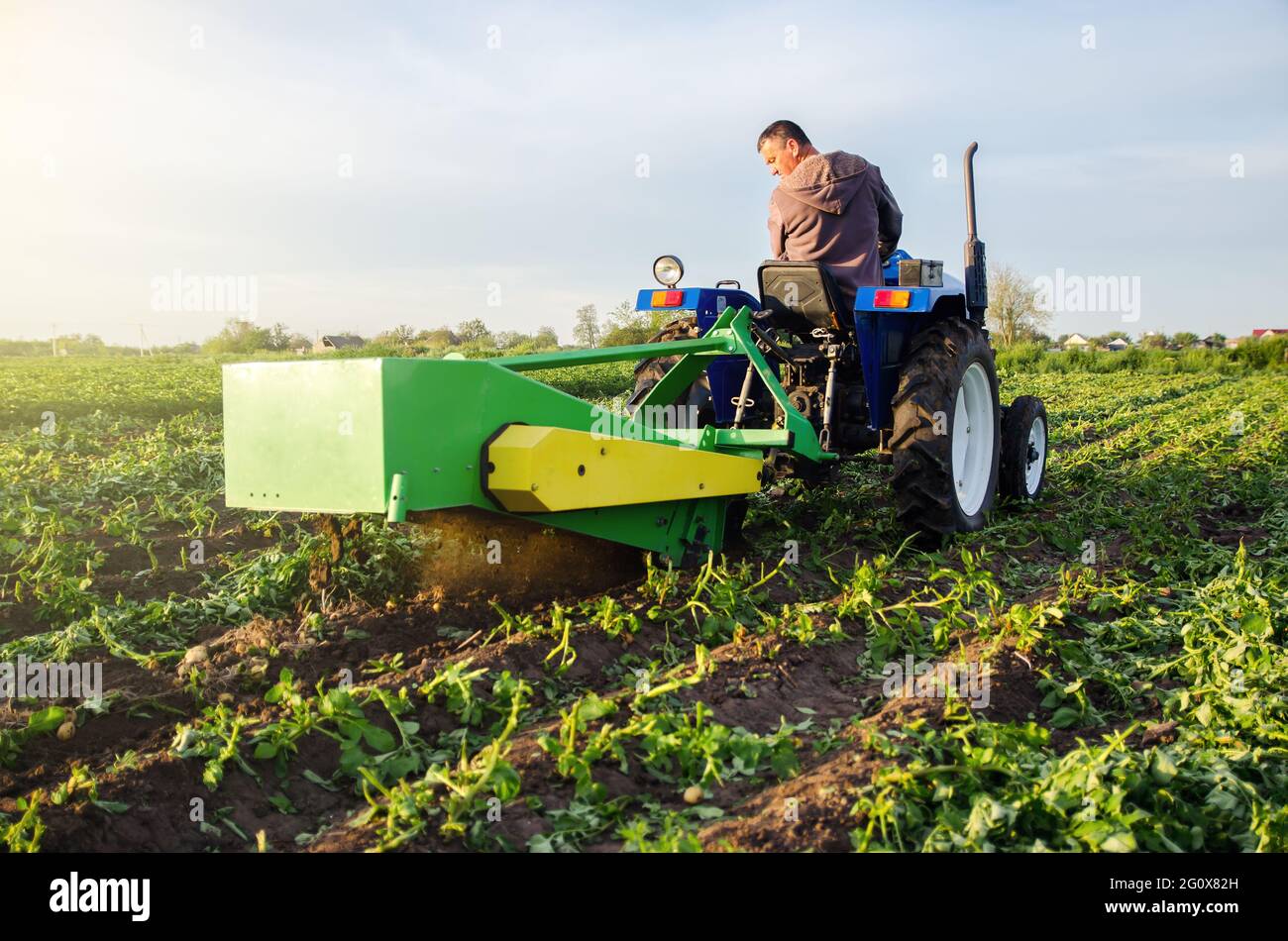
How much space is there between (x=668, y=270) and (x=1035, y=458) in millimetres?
2981

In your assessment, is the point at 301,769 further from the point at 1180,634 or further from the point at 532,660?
the point at 1180,634

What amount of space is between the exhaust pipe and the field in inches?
54.1

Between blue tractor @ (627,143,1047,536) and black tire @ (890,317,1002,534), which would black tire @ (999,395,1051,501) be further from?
black tire @ (890,317,1002,534)

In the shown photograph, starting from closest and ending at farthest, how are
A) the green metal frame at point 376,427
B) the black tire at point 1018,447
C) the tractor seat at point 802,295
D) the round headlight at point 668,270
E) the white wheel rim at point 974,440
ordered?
1. the green metal frame at point 376,427
2. the tractor seat at point 802,295
3. the round headlight at point 668,270
4. the white wheel rim at point 974,440
5. the black tire at point 1018,447

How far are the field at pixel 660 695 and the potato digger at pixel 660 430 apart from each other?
0.85 feet

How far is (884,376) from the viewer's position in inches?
210

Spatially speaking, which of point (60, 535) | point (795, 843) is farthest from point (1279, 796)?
point (60, 535)

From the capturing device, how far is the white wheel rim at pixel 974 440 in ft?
19.2

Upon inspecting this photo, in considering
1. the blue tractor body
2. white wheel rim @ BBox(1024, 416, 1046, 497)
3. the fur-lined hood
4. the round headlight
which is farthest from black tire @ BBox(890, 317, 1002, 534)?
white wheel rim @ BBox(1024, 416, 1046, 497)

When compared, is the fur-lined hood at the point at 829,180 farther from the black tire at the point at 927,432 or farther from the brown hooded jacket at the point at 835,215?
the black tire at the point at 927,432

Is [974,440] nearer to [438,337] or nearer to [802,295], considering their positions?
[802,295]

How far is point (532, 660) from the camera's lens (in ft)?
11.3

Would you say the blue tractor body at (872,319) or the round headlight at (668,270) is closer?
the blue tractor body at (872,319)

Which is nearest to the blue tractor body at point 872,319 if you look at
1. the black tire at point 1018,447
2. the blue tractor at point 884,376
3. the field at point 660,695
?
the blue tractor at point 884,376
